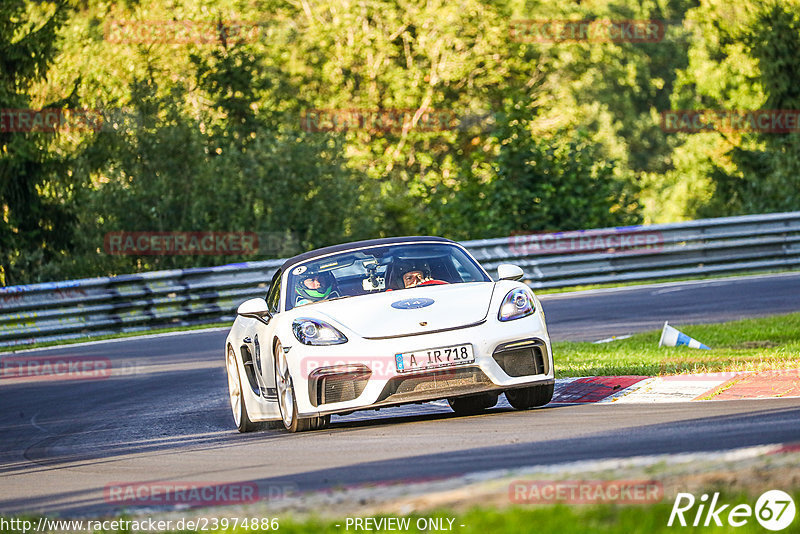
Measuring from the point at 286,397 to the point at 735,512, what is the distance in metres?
5.16

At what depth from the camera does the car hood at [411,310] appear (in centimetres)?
877

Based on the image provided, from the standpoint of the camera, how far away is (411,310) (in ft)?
29.3

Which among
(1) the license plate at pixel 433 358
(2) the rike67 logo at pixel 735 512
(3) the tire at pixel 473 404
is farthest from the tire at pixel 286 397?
(2) the rike67 logo at pixel 735 512

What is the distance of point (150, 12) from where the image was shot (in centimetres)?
3722

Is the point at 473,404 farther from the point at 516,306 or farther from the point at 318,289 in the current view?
the point at 318,289

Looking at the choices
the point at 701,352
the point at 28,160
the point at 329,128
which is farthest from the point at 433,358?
the point at 329,128

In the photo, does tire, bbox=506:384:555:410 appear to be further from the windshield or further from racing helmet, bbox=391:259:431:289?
racing helmet, bbox=391:259:431:289

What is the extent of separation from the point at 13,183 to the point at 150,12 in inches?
460

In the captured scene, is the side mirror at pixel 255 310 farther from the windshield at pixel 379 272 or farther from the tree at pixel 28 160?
the tree at pixel 28 160

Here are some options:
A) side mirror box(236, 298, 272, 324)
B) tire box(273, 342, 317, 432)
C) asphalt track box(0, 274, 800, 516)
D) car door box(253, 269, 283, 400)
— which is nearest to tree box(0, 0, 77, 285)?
asphalt track box(0, 274, 800, 516)

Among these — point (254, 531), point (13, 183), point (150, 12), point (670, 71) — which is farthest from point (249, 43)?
point (670, 71)

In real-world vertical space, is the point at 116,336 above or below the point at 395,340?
below

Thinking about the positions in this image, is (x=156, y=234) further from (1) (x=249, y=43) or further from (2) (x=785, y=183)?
(2) (x=785, y=183)

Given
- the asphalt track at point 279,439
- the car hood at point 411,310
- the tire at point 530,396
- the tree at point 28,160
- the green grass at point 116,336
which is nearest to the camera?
the asphalt track at point 279,439
